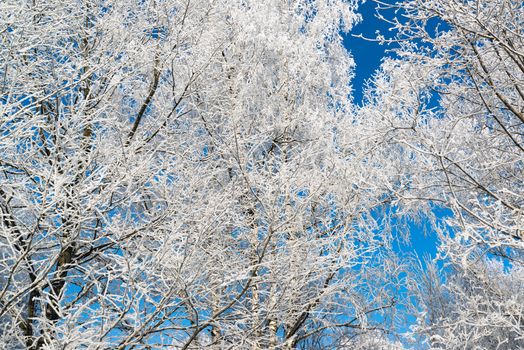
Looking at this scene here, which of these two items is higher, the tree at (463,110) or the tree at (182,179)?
the tree at (463,110)

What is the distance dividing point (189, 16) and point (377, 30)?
234 cm

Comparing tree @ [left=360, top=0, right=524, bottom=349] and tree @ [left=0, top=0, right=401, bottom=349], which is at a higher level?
tree @ [left=360, top=0, right=524, bottom=349]

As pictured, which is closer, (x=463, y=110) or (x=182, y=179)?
(x=182, y=179)

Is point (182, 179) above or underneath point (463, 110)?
underneath

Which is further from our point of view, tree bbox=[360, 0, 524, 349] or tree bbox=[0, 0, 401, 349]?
tree bbox=[360, 0, 524, 349]

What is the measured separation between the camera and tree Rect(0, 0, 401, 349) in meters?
3.13

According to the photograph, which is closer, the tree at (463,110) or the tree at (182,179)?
the tree at (182,179)

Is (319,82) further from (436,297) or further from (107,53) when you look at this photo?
(436,297)

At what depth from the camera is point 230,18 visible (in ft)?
24.7

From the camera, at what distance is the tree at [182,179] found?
10.3 feet

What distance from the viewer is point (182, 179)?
4285 mm

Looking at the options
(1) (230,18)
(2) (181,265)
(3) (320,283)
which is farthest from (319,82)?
(2) (181,265)

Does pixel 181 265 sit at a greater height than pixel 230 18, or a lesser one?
lesser

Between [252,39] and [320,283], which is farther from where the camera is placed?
[252,39]
